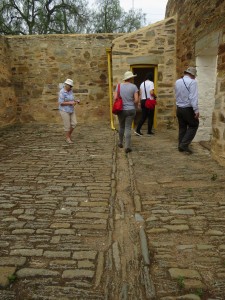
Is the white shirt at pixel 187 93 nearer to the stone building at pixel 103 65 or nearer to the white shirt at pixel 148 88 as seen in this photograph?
the stone building at pixel 103 65

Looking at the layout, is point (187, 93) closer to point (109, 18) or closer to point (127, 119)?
point (127, 119)

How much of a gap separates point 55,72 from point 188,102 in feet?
20.4

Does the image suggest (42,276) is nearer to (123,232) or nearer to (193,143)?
(123,232)

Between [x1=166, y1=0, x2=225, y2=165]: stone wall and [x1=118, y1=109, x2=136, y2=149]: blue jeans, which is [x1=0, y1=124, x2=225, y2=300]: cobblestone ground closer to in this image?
[x1=118, y1=109, x2=136, y2=149]: blue jeans

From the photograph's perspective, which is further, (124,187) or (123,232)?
(124,187)

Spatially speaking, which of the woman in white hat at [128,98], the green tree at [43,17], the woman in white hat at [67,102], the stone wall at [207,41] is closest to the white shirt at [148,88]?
the stone wall at [207,41]

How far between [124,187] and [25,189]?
1.54m

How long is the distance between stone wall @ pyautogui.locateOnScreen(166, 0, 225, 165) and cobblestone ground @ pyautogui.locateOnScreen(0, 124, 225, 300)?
0.68 m

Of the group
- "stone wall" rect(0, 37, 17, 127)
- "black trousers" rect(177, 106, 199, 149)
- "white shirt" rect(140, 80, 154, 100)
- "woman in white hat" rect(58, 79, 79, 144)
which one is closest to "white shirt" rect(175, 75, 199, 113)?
"black trousers" rect(177, 106, 199, 149)

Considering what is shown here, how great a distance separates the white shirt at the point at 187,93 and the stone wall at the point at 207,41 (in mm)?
389

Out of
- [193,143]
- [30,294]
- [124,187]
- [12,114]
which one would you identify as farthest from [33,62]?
[30,294]

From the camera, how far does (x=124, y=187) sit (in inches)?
162

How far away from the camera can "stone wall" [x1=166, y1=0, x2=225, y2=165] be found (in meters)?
4.80

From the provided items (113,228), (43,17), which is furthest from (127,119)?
(43,17)
